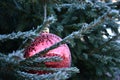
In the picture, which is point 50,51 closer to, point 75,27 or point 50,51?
point 50,51

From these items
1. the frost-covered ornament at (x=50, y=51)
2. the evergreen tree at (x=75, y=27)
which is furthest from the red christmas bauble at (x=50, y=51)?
the evergreen tree at (x=75, y=27)

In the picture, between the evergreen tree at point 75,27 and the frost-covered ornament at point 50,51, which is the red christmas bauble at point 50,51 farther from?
the evergreen tree at point 75,27

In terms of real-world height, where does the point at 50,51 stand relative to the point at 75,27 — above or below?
below

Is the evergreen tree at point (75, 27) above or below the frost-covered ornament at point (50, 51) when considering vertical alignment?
above

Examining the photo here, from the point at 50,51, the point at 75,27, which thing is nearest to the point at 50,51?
the point at 50,51

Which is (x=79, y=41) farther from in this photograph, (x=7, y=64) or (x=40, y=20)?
(x=7, y=64)

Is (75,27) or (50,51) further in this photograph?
(75,27)

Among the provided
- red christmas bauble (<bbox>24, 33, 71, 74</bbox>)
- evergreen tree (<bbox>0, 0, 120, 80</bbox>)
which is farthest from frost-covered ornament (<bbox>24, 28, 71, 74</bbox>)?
evergreen tree (<bbox>0, 0, 120, 80</bbox>)

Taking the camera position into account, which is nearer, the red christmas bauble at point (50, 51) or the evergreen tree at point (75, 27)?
the red christmas bauble at point (50, 51)

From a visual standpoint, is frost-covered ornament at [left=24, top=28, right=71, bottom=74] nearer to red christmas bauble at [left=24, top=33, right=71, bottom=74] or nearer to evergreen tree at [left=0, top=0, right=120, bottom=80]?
red christmas bauble at [left=24, top=33, right=71, bottom=74]

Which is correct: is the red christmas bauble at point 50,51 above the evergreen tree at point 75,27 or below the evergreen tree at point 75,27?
below

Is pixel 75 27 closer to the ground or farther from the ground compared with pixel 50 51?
farther from the ground
